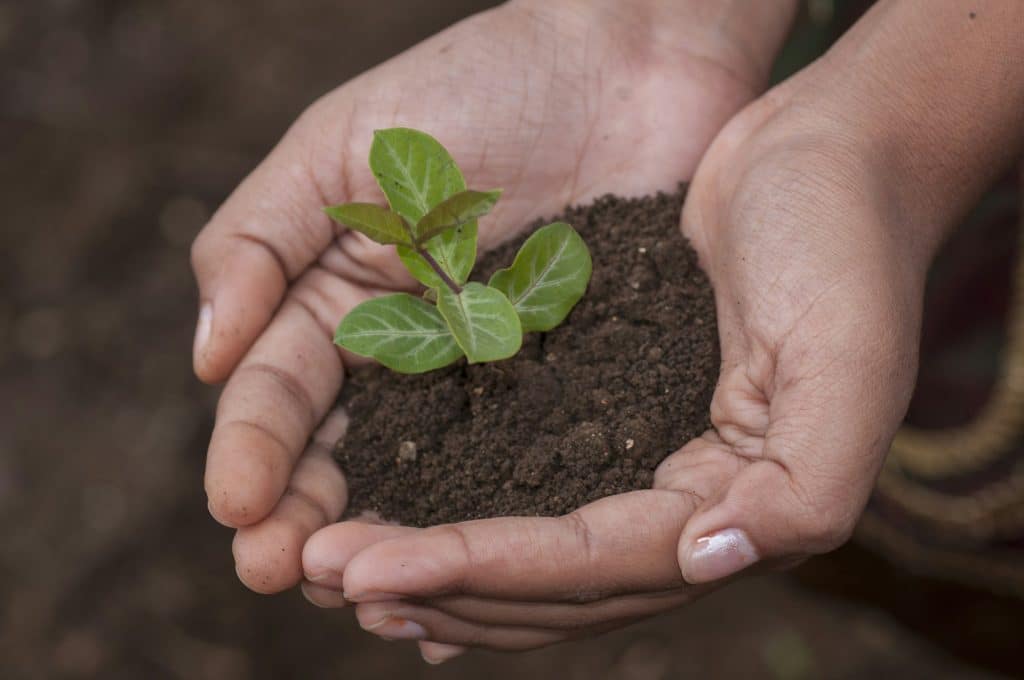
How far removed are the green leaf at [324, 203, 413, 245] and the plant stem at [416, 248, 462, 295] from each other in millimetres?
88

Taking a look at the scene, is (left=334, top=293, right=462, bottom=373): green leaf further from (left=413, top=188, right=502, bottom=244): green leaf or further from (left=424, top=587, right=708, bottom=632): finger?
(left=424, top=587, right=708, bottom=632): finger

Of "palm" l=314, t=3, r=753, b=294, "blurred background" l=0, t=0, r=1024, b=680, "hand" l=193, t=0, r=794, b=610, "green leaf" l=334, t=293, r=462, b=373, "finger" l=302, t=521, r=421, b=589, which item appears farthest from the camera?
"blurred background" l=0, t=0, r=1024, b=680

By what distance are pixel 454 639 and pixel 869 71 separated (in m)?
1.62

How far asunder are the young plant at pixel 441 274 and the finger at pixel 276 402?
0.27m

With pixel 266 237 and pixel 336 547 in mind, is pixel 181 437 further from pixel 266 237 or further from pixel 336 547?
pixel 336 547

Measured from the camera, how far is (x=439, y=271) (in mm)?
2064

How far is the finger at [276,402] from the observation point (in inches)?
75.2

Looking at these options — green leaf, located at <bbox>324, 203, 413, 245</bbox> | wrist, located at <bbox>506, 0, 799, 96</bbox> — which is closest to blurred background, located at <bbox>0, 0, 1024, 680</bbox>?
wrist, located at <bbox>506, 0, 799, 96</bbox>

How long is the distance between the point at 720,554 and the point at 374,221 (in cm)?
92

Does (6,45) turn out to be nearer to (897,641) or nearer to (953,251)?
(953,251)

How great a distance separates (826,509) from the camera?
1749 mm

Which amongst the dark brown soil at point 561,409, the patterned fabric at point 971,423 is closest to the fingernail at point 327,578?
the dark brown soil at point 561,409

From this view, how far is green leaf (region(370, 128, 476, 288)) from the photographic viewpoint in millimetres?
1995

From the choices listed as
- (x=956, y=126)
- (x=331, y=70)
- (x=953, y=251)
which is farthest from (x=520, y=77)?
(x=331, y=70)
